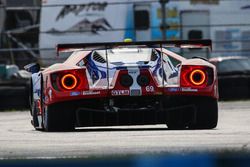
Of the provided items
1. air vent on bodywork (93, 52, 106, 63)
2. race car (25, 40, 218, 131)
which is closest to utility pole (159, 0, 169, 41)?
race car (25, 40, 218, 131)

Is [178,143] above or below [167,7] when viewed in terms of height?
below

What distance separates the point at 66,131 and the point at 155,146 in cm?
291

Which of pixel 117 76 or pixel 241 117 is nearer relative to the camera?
pixel 117 76

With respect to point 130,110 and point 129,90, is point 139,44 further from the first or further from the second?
point 130,110

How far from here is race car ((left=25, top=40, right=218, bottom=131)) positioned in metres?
8.94

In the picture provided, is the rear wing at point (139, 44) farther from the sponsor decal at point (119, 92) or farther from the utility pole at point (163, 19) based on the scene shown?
the utility pole at point (163, 19)

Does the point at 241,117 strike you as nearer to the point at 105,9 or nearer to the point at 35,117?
the point at 35,117

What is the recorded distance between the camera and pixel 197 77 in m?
9.12

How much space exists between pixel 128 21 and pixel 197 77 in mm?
15710

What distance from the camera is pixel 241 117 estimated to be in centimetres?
1273

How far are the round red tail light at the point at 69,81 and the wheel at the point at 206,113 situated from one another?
1.42 meters

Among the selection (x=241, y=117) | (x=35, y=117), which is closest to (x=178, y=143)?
(x=35, y=117)

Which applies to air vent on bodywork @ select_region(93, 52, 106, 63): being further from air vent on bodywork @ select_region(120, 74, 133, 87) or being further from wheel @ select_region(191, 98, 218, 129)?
wheel @ select_region(191, 98, 218, 129)

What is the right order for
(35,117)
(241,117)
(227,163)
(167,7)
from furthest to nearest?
(167,7) < (241,117) < (35,117) < (227,163)
